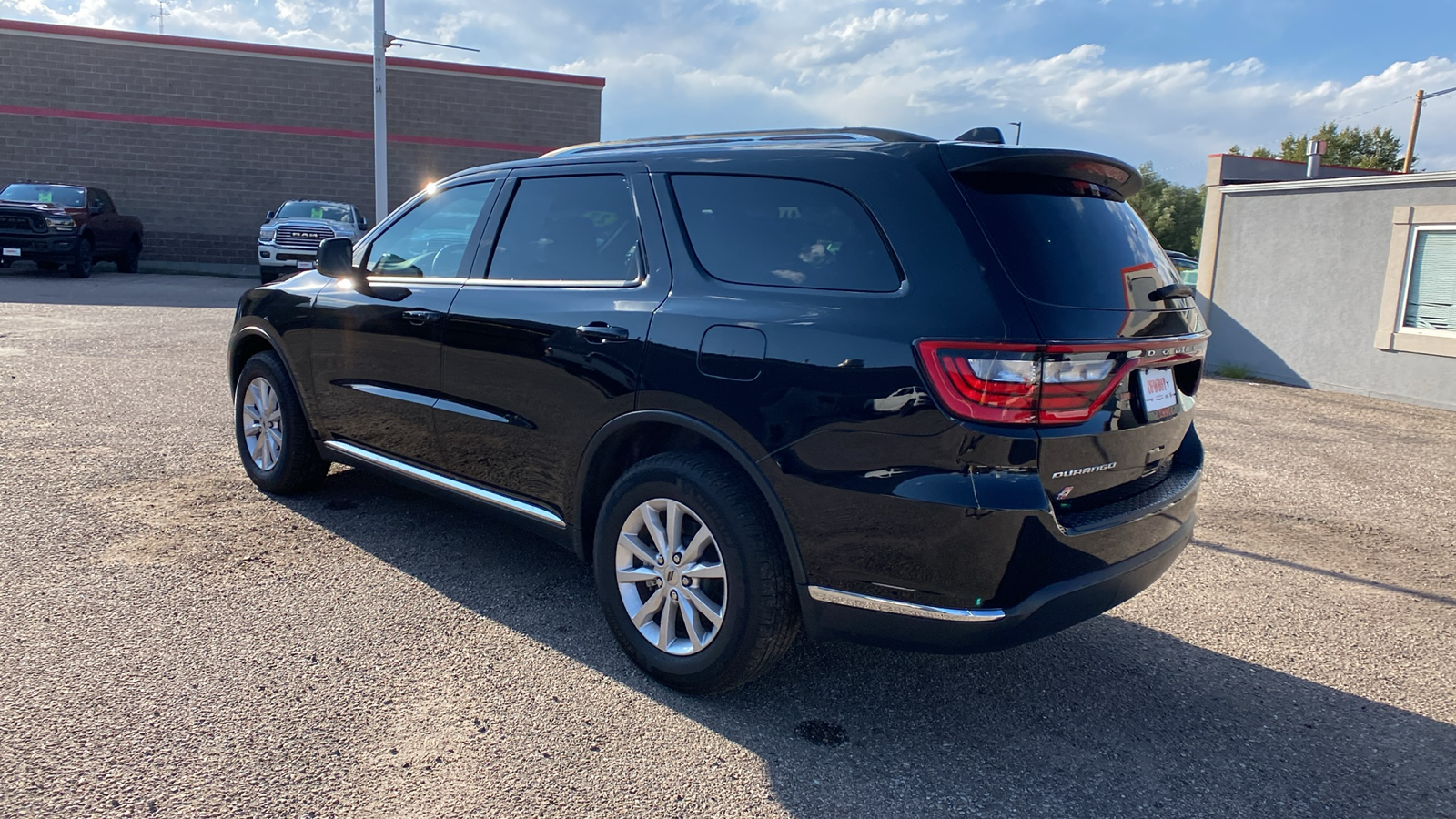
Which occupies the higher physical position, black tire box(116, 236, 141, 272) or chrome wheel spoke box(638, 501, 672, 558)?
black tire box(116, 236, 141, 272)

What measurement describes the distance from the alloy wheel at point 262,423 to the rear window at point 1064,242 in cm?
382

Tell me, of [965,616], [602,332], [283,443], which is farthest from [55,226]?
[965,616]

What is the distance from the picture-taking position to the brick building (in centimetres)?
2289

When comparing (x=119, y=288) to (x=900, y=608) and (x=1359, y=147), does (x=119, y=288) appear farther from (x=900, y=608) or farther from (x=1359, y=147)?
(x=1359, y=147)

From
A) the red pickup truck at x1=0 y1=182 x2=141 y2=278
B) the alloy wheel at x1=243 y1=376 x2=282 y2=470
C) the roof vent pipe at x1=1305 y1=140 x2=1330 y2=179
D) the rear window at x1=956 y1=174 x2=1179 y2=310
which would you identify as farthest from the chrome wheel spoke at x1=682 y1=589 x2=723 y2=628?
the red pickup truck at x1=0 y1=182 x2=141 y2=278

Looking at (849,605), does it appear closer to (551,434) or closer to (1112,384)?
(1112,384)

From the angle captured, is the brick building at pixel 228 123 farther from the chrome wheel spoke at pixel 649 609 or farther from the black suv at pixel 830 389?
the chrome wheel spoke at pixel 649 609

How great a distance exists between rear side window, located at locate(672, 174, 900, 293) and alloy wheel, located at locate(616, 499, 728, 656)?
0.81 m

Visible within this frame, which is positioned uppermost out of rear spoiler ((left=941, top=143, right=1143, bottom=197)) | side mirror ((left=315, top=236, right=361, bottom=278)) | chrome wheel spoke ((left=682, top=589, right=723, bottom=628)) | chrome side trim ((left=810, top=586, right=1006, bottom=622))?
rear spoiler ((left=941, top=143, right=1143, bottom=197))

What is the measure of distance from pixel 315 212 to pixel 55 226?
4.53 metres

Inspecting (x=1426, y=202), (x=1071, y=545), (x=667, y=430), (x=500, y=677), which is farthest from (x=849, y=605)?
(x=1426, y=202)

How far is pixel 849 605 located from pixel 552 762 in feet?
3.14

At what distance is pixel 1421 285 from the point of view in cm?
1081

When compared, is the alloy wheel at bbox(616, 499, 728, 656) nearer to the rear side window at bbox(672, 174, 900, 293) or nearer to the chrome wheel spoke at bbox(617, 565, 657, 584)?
the chrome wheel spoke at bbox(617, 565, 657, 584)
